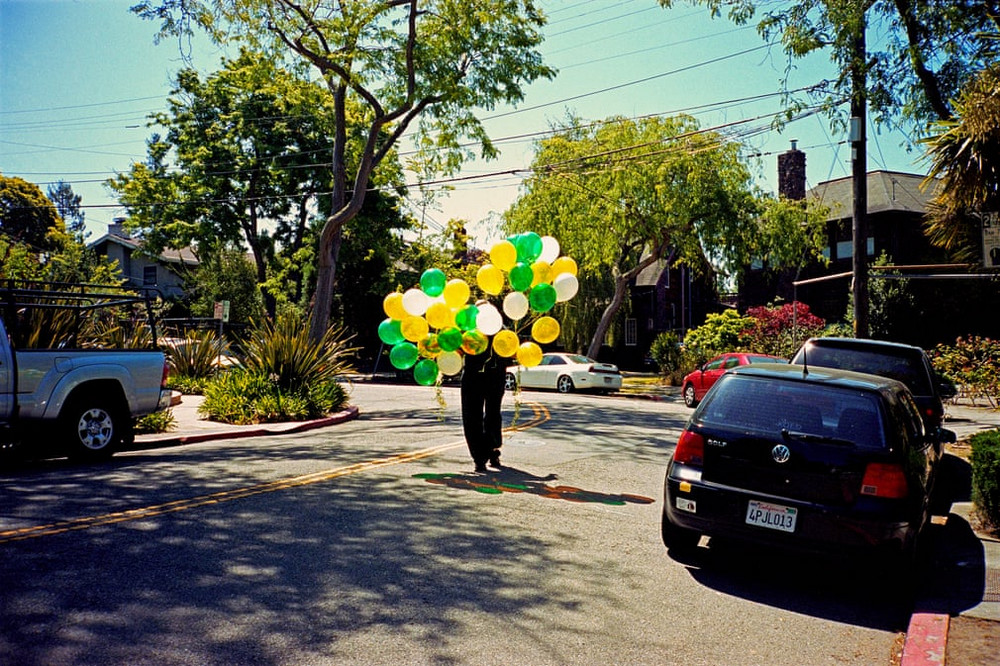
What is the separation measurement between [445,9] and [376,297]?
22042mm

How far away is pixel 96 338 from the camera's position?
13562 millimetres

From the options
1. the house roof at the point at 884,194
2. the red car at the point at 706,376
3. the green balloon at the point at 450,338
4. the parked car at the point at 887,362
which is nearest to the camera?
the green balloon at the point at 450,338

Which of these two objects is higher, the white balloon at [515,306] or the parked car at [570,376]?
the white balloon at [515,306]

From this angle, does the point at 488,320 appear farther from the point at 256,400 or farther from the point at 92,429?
the point at 256,400

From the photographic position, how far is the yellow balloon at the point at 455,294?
918 centimetres

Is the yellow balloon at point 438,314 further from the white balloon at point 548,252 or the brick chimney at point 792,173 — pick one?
the brick chimney at point 792,173

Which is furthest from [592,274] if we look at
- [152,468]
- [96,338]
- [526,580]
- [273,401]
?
[526,580]

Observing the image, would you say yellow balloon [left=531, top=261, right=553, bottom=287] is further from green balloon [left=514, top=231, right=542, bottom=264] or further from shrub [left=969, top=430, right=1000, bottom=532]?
shrub [left=969, top=430, right=1000, bottom=532]

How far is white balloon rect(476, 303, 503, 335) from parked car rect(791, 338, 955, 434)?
4219mm

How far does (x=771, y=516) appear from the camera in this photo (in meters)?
5.81

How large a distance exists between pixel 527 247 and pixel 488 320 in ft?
3.40

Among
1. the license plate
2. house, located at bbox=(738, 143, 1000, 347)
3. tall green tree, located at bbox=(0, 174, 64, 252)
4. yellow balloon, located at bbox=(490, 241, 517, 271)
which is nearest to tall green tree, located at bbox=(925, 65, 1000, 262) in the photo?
yellow balloon, located at bbox=(490, 241, 517, 271)

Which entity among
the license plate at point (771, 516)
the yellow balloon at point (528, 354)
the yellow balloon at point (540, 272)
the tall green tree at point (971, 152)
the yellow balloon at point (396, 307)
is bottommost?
the license plate at point (771, 516)

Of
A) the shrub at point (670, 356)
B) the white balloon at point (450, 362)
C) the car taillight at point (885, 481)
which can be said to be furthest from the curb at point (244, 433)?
the shrub at point (670, 356)
